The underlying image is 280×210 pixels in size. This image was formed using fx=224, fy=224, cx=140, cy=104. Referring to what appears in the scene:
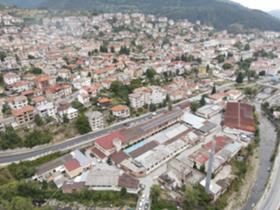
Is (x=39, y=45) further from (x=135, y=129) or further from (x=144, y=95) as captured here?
(x=135, y=129)

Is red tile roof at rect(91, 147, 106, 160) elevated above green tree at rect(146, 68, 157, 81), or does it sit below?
below

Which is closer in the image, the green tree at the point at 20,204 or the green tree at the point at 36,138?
the green tree at the point at 20,204

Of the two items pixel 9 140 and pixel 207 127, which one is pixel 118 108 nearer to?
pixel 207 127

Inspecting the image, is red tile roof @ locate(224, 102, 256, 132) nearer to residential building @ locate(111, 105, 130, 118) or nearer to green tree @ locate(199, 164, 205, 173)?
green tree @ locate(199, 164, 205, 173)

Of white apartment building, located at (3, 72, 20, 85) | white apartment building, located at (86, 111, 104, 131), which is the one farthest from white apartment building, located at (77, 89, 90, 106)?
white apartment building, located at (3, 72, 20, 85)

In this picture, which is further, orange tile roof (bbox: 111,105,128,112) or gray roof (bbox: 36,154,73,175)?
orange tile roof (bbox: 111,105,128,112)

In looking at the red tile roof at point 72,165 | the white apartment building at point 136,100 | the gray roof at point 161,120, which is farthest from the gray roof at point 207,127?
the red tile roof at point 72,165

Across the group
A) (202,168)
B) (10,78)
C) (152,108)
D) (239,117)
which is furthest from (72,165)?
(10,78)

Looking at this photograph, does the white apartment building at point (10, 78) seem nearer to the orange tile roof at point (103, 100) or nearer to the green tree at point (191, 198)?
the orange tile roof at point (103, 100)
